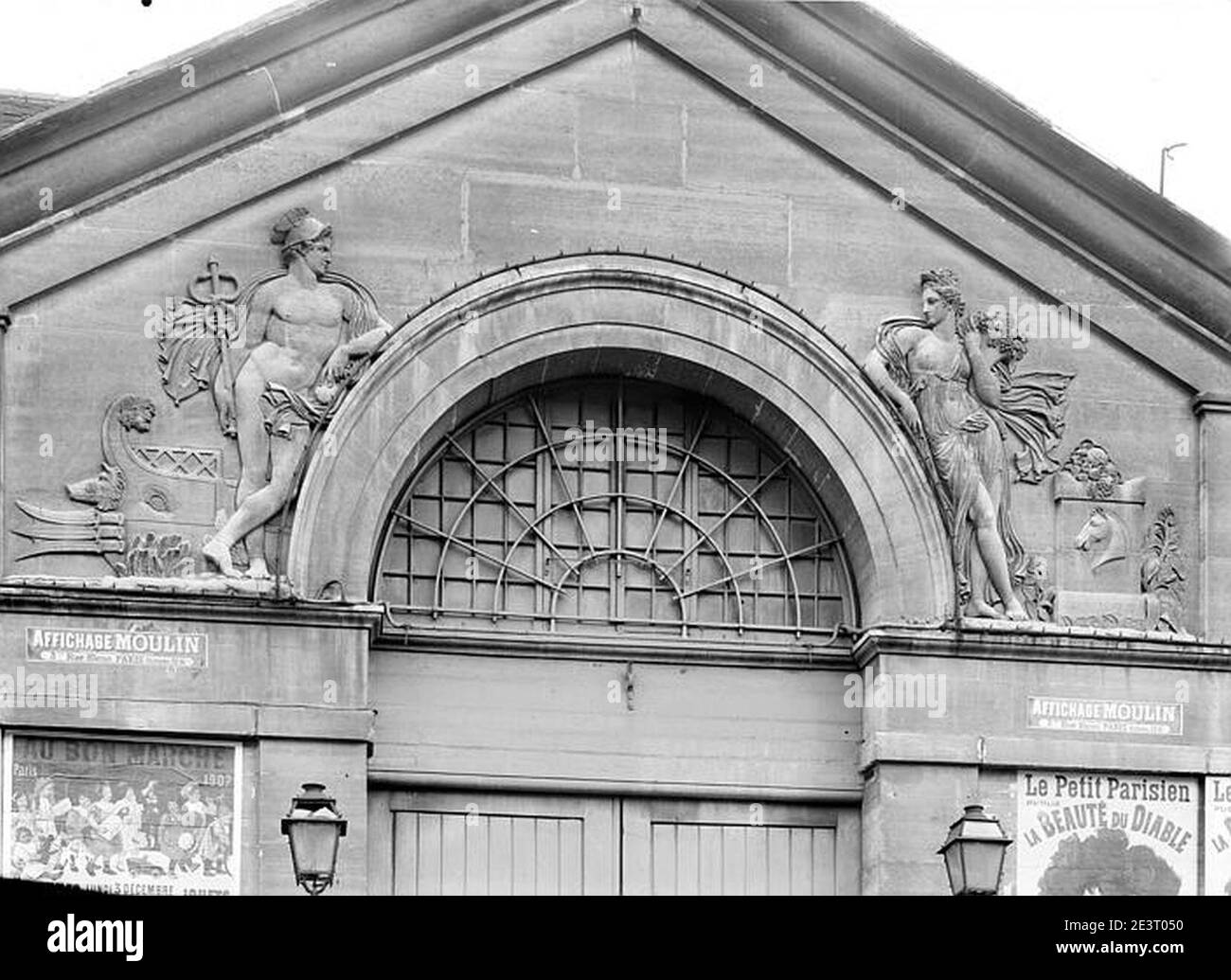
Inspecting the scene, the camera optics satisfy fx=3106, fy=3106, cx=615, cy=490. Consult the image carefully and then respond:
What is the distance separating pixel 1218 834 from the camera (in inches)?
1152

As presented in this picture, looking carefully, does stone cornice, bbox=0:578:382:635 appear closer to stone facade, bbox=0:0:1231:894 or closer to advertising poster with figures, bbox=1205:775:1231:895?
stone facade, bbox=0:0:1231:894

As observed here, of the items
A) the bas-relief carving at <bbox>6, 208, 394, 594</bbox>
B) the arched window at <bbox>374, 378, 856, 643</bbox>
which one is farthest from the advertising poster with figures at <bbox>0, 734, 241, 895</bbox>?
the arched window at <bbox>374, 378, 856, 643</bbox>

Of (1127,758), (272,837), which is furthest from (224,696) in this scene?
(1127,758)

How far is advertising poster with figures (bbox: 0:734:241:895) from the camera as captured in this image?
27.0m

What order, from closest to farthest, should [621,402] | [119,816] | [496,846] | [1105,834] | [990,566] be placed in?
[119,816] < [496,846] < [1105,834] < [990,566] < [621,402]

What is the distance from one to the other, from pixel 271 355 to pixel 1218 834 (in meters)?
9.94

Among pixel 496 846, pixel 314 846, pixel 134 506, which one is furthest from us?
pixel 496 846

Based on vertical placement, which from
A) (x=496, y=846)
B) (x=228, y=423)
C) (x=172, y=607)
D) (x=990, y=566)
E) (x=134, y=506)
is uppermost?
(x=228, y=423)

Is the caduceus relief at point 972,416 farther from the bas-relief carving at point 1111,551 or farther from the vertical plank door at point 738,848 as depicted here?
the vertical plank door at point 738,848

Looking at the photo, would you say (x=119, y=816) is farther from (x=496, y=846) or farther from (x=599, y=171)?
(x=599, y=171)

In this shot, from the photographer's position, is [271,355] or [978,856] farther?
[271,355]

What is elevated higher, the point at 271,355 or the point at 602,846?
the point at 271,355

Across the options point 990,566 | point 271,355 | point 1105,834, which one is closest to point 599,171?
point 271,355

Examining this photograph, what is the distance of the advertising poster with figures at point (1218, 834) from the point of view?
2909cm
